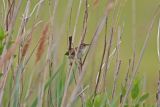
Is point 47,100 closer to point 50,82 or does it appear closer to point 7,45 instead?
point 50,82

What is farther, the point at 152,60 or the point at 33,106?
the point at 152,60

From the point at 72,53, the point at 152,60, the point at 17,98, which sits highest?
the point at 72,53

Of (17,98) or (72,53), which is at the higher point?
(72,53)

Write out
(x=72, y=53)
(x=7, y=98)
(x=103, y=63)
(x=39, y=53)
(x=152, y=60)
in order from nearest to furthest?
1. (x=39, y=53)
2. (x=72, y=53)
3. (x=7, y=98)
4. (x=103, y=63)
5. (x=152, y=60)

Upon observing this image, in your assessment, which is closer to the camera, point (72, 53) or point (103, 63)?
point (72, 53)

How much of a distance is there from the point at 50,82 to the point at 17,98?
0.31 feet

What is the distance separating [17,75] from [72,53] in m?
0.15

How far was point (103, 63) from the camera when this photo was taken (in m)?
1.75

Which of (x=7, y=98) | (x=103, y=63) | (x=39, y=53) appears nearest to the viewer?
(x=39, y=53)

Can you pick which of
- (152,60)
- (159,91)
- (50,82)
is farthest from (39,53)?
(152,60)

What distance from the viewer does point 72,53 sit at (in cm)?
150

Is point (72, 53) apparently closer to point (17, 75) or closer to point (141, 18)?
point (17, 75)

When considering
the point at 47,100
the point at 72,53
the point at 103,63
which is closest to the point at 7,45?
the point at 72,53

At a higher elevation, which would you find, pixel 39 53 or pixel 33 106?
pixel 39 53
